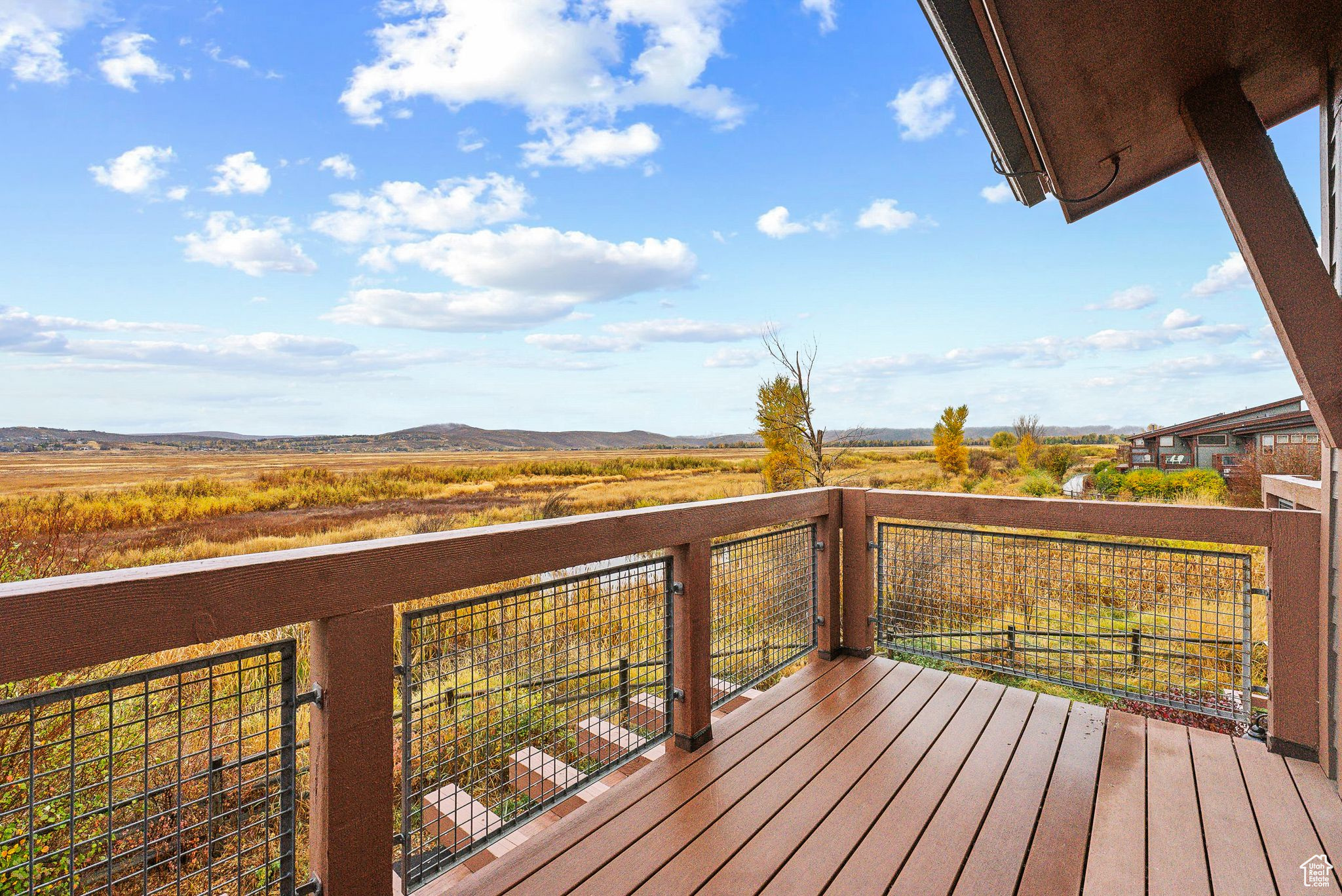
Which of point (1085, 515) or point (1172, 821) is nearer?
point (1172, 821)

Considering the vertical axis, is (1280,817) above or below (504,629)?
below

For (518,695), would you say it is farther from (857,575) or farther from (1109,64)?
(1109,64)

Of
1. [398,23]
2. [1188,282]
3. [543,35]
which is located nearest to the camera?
[543,35]

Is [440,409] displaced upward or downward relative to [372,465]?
upward

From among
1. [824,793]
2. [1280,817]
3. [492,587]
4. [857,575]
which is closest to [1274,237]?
[1280,817]

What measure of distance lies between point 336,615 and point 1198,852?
6.58ft

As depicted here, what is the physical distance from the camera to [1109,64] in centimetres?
152

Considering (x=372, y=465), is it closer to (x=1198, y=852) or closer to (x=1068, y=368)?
(x=1198, y=852)

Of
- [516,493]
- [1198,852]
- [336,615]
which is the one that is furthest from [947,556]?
[516,493]

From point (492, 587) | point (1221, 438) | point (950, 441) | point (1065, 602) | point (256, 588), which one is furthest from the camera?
point (950, 441)

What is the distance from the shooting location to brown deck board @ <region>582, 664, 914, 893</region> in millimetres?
1396

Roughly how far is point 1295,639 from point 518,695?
2.34 metres

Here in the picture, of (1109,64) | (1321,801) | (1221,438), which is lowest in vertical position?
(1321,801)

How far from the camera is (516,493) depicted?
17.6 meters
